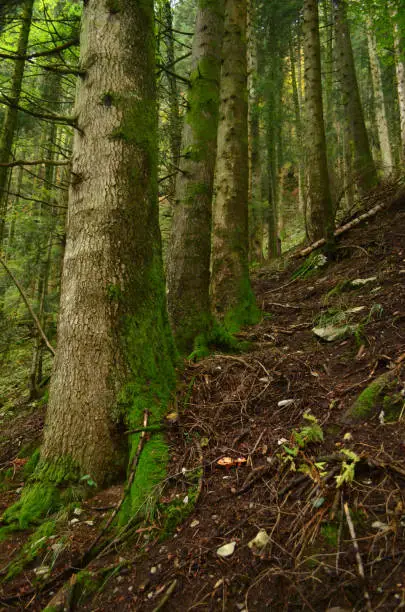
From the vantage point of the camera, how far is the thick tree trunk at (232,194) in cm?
508

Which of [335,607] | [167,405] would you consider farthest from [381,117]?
[335,607]

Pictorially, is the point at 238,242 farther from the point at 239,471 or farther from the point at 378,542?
the point at 378,542

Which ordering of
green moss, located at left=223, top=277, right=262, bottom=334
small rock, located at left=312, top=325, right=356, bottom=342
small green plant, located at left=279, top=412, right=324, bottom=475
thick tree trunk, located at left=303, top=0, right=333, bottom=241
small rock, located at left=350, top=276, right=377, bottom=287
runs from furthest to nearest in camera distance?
1. thick tree trunk, located at left=303, top=0, right=333, bottom=241
2. green moss, located at left=223, top=277, right=262, bottom=334
3. small rock, located at left=350, top=276, right=377, bottom=287
4. small rock, located at left=312, top=325, right=356, bottom=342
5. small green plant, located at left=279, top=412, right=324, bottom=475

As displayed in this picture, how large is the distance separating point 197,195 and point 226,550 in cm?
377

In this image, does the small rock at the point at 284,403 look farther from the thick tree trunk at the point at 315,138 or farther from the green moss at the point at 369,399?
the thick tree trunk at the point at 315,138

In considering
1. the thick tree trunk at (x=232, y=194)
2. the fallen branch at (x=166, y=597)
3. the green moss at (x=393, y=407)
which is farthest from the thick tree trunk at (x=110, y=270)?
the thick tree trunk at (x=232, y=194)

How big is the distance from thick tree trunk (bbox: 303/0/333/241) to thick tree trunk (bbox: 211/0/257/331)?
2.41m

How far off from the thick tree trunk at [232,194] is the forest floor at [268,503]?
1.70 metres

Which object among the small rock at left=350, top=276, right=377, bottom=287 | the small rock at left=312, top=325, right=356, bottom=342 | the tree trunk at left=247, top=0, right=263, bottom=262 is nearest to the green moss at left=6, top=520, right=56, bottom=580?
Result: the small rock at left=312, top=325, right=356, bottom=342

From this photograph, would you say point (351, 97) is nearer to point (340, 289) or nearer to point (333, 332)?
point (340, 289)

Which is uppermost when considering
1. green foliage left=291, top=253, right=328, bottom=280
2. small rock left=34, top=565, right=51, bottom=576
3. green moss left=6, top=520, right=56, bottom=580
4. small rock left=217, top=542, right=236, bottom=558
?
green foliage left=291, top=253, right=328, bottom=280

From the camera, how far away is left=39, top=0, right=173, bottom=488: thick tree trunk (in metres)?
2.47

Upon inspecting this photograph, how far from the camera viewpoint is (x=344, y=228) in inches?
261

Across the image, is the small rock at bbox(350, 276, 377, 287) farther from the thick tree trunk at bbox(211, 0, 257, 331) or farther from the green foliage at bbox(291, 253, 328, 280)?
the green foliage at bbox(291, 253, 328, 280)
